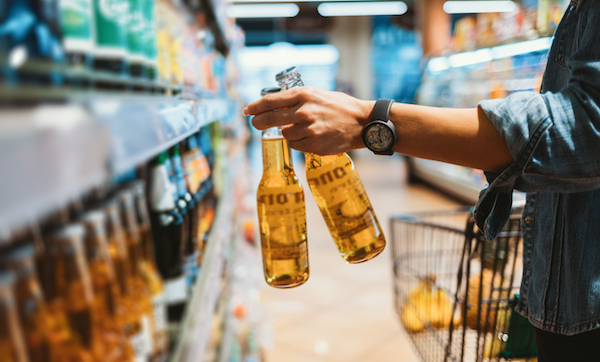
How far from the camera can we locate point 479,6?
10508 millimetres

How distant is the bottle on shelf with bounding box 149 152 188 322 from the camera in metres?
1.06

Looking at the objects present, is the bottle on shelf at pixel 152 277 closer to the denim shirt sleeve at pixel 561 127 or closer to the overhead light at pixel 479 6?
the denim shirt sleeve at pixel 561 127

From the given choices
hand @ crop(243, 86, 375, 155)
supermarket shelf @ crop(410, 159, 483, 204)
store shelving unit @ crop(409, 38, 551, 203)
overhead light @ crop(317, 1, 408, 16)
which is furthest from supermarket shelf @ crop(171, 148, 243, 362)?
overhead light @ crop(317, 1, 408, 16)

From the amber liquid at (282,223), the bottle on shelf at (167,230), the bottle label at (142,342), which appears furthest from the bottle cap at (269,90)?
the bottle label at (142,342)

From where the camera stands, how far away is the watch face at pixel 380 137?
33.4 inches

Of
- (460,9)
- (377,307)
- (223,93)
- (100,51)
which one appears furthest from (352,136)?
(460,9)

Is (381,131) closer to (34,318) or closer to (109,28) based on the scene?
(109,28)

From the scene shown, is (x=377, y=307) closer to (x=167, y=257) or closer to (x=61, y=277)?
(x=167, y=257)

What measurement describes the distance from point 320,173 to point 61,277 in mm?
561

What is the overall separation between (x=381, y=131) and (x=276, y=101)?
0.21 meters

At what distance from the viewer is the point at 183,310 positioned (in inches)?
41.4

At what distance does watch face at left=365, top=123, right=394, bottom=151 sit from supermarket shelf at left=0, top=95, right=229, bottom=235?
1.53 feet

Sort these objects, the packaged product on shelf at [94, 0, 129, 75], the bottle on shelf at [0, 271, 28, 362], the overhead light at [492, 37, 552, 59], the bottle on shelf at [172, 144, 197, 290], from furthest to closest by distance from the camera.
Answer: the overhead light at [492, 37, 552, 59] < the bottle on shelf at [172, 144, 197, 290] < the packaged product on shelf at [94, 0, 129, 75] < the bottle on shelf at [0, 271, 28, 362]

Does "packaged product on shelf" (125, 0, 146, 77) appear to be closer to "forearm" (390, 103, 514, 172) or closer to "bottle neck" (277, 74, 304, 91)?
"bottle neck" (277, 74, 304, 91)
